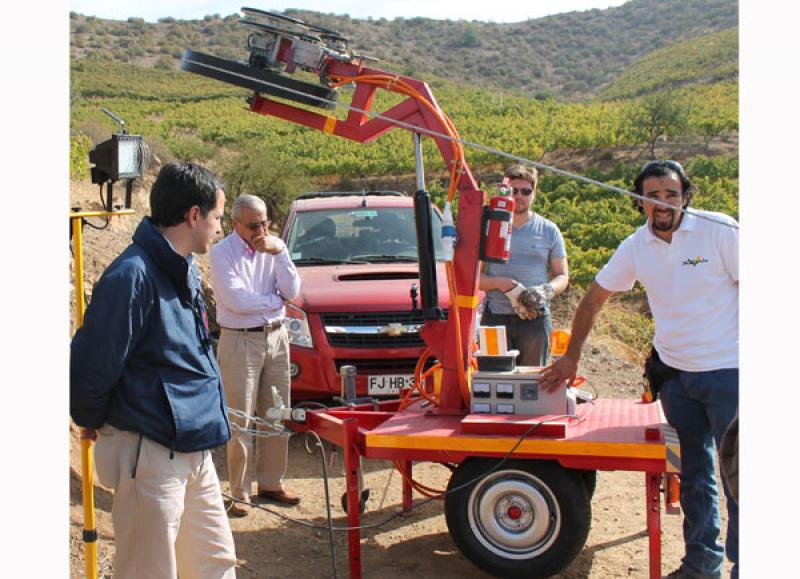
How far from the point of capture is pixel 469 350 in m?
5.30

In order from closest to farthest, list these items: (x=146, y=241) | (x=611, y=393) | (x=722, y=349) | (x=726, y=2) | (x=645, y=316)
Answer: (x=146, y=241), (x=722, y=349), (x=611, y=393), (x=645, y=316), (x=726, y=2)

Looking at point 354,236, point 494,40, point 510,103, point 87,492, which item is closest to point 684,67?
point 510,103

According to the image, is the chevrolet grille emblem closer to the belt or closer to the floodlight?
the belt

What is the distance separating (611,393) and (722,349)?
4.92 m

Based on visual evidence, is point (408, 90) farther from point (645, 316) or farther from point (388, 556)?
point (645, 316)

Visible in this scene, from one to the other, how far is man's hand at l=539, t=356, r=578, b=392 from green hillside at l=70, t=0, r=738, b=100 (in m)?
59.9

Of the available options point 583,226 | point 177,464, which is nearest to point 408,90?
point 177,464

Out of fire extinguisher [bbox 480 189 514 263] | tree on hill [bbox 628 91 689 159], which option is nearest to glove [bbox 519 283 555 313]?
fire extinguisher [bbox 480 189 514 263]

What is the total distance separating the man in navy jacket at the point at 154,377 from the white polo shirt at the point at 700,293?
2.25 m

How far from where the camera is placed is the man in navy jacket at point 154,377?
323cm

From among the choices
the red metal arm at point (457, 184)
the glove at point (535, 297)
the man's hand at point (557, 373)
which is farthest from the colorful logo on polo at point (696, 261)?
the glove at point (535, 297)

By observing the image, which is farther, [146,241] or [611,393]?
[611,393]

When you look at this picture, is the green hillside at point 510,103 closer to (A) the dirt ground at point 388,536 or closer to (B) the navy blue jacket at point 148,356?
(B) the navy blue jacket at point 148,356

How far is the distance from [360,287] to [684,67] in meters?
55.7
